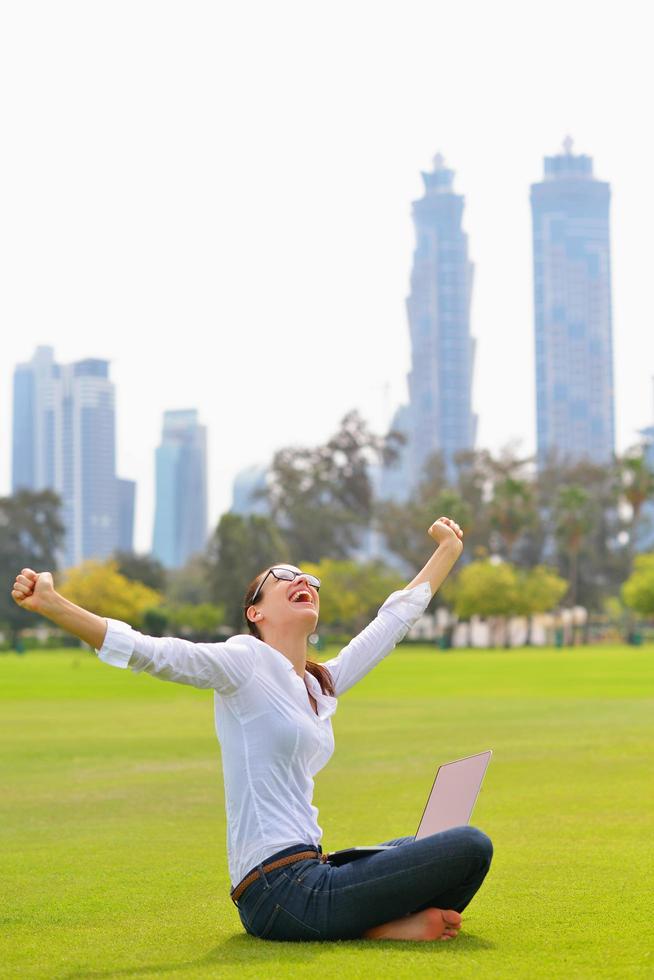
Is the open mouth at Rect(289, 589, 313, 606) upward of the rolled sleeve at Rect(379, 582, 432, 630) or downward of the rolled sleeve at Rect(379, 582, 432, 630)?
upward

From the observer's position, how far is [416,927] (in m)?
6.95

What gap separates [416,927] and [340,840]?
14.2 feet

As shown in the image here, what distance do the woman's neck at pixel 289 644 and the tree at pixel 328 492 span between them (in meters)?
130

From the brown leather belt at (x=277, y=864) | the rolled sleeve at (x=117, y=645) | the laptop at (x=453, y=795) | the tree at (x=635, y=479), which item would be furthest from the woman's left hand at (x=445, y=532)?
the tree at (x=635, y=479)

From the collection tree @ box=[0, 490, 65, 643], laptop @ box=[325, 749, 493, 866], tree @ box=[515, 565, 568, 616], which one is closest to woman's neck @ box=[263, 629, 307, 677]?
laptop @ box=[325, 749, 493, 866]

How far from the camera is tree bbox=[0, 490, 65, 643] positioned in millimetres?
133375

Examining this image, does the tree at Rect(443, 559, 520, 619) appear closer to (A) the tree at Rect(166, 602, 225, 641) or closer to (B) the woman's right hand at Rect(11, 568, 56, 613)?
(A) the tree at Rect(166, 602, 225, 641)

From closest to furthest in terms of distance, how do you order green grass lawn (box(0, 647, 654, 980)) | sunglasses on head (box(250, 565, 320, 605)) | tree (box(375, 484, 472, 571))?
green grass lawn (box(0, 647, 654, 980))
sunglasses on head (box(250, 565, 320, 605))
tree (box(375, 484, 472, 571))

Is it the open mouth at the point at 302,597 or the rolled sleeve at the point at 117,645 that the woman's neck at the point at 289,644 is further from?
the rolled sleeve at the point at 117,645

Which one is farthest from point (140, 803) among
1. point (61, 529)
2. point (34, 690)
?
point (61, 529)

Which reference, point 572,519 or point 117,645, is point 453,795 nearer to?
point 117,645

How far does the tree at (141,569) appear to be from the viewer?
433 ft

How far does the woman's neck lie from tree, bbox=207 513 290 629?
347 feet

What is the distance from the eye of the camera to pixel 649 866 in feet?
31.8
